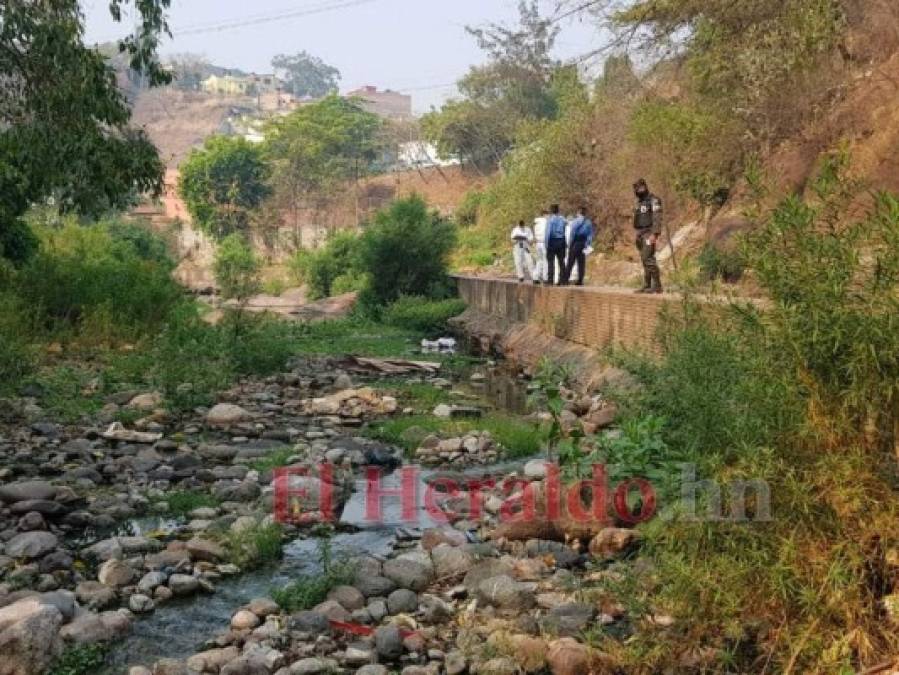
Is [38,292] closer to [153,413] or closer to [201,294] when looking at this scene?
[153,413]

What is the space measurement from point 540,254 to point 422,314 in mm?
6084

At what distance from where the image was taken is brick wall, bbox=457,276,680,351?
36.6ft

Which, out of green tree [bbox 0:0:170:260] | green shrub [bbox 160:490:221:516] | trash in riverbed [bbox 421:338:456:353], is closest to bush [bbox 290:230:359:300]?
trash in riverbed [bbox 421:338:456:353]

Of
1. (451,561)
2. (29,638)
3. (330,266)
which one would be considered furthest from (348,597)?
(330,266)

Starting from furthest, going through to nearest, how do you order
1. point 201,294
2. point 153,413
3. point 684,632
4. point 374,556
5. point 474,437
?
point 201,294 < point 153,413 < point 474,437 < point 374,556 < point 684,632

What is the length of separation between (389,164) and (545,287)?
184 ft

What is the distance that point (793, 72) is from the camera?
50.4 ft

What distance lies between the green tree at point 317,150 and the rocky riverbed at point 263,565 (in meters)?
47.7

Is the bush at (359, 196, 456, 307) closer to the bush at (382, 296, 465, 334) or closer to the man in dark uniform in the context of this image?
the bush at (382, 296, 465, 334)

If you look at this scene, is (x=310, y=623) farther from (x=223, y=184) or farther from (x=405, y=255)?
(x=223, y=184)

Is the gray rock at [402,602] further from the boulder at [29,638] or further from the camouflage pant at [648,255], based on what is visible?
the camouflage pant at [648,255]

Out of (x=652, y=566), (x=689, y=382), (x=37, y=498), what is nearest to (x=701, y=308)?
(x=689, y=382)

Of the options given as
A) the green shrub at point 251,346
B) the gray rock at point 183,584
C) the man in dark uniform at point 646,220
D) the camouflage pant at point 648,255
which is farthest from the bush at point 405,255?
the gray rock at point 183,584

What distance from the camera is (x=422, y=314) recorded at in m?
23.1
